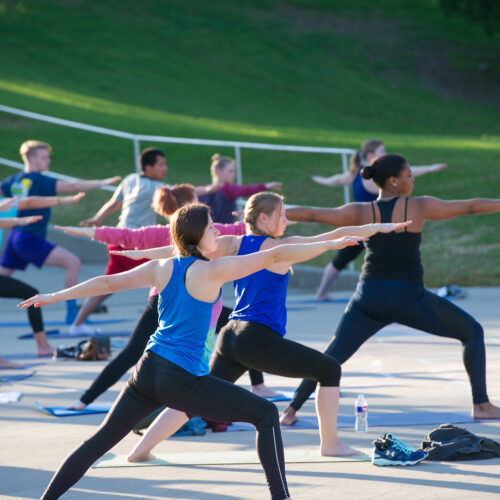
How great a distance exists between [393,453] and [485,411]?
53.7 inches

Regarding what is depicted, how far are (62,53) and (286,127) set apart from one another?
1262 centimetres

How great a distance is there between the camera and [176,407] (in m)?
5.24

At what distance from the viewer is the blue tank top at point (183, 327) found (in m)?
5.20

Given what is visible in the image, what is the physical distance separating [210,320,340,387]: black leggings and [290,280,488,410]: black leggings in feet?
2.94

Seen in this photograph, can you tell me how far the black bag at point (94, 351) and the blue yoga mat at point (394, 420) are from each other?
11.3 ft

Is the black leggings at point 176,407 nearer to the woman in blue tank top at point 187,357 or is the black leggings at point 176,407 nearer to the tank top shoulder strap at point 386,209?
the woman in blue tank top at point 187,357

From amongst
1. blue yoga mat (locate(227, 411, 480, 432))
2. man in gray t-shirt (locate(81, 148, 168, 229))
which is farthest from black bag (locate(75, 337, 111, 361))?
blue yoga mat (locate(227, 411, 480, 432))

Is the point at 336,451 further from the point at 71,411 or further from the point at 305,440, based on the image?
the point at 71,411

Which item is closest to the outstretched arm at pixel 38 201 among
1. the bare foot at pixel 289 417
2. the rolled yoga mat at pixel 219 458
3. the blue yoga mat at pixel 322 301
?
the bare foot at pixel 289 417

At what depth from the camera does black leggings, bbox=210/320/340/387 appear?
6.12 meters

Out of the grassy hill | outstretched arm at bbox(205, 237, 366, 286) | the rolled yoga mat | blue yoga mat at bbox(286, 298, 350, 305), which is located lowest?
blue yoga mat at bbox(286, 298, 350, 305)

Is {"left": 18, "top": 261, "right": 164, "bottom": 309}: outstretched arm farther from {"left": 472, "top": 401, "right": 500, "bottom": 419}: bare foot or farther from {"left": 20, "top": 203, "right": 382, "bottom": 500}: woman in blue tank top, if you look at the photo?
{"left": 472, "top": 401, "right": 500, "bottom": 419}: bare foot

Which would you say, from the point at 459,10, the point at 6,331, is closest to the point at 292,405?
the point at 6,331

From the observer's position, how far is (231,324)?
6.31m
